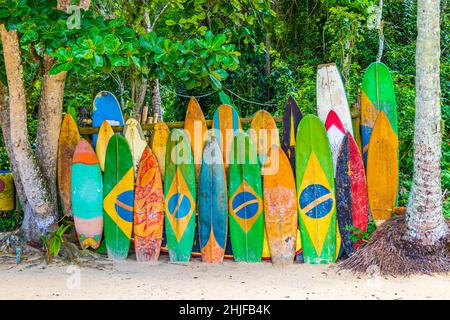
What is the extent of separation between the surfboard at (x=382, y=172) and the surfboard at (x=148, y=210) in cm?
174

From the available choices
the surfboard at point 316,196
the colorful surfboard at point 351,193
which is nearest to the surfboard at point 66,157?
the surfboard at point 316,196

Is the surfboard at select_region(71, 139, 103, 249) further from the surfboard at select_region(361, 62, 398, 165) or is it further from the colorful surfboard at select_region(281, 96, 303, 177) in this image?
the surfboard at select_region(361, 62, 398, 165)

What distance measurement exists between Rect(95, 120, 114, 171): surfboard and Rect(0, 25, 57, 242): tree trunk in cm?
53

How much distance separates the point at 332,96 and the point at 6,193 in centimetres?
359

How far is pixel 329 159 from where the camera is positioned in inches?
156

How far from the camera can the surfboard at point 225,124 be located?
4.22 meters

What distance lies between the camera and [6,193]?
536 centimetres

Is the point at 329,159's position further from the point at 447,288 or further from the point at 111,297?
the point at 111,297

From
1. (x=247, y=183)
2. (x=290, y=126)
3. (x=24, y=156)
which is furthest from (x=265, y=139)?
(x=24, y=156)

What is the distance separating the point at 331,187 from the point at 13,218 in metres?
3.53

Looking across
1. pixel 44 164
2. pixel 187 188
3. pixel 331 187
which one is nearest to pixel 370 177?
pixel 331 187

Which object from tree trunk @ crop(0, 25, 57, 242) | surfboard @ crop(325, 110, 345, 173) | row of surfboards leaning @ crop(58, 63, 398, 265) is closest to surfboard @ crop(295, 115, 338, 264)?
row of surfboards leaning @ crop(58, 63, 398, 265)

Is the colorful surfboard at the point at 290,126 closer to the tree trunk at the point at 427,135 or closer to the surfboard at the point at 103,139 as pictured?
the tree trunk at the point at 427,135

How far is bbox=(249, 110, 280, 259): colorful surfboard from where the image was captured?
159 inches
